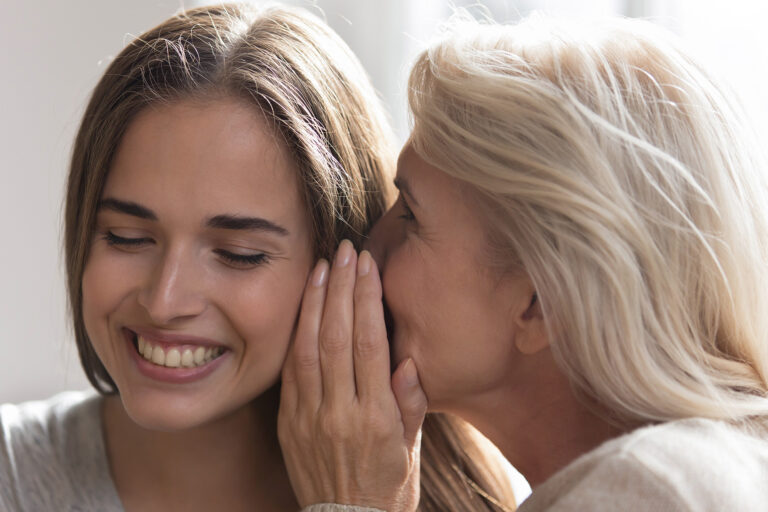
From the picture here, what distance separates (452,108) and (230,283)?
0.44 m

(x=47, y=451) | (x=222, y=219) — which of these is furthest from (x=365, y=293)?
(x=47, y=451)

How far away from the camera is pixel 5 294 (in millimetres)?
2498

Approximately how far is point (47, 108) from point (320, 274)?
145 cm

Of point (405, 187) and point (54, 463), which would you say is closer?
point (405, 187)

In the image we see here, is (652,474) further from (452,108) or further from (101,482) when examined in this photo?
(101,482)

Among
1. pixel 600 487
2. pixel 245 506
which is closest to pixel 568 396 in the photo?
pixel 600 487

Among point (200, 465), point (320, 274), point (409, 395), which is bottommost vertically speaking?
point (200, 465)

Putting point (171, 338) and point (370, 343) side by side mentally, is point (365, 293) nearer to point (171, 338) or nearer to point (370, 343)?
point (370, 343)

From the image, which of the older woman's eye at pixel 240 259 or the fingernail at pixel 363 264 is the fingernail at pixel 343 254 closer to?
the fingernail at pixel 363 264

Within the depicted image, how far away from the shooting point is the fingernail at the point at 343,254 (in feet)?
4.79

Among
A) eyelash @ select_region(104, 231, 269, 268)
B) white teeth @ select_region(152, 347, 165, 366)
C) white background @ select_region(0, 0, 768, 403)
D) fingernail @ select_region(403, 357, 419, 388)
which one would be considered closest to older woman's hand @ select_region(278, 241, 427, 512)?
fingernail @ select_region(403, 357, 419, 388)

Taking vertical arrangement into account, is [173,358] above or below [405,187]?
below

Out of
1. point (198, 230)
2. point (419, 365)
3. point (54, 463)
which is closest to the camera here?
point (198, 230)

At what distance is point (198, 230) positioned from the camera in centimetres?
134
